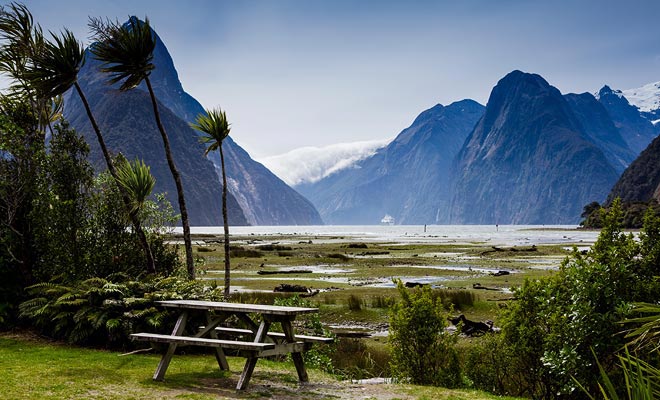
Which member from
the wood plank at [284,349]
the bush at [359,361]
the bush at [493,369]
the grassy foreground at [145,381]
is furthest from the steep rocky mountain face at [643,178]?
the wood plank at [284,349]

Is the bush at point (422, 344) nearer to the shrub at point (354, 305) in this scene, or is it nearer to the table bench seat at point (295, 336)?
the table bench seat at point (295, 336)

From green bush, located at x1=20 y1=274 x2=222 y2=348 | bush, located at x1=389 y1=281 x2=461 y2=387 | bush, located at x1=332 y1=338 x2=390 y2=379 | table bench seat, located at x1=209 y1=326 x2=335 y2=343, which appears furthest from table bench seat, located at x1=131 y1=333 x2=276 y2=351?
bush, located at x1=332 y1=338 x2=390 y2=379

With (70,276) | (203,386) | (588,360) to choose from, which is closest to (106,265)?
(70,276)

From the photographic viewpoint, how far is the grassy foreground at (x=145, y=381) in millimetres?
8219

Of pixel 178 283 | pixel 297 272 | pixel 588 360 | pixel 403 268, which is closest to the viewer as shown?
pixel 588 360

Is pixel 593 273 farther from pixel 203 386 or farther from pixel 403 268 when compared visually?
pixel 403 268

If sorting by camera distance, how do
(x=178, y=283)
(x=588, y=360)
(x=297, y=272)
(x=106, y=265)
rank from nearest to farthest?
(x=588, y=360) → (x=178, y=283) → (x=106, y=265) → (x=297, y=272)

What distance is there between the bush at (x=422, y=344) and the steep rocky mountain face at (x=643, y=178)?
17323 centimetres

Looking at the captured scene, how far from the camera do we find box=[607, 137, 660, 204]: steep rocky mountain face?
16438cm

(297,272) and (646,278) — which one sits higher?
(646,278)

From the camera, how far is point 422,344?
9.98 meters

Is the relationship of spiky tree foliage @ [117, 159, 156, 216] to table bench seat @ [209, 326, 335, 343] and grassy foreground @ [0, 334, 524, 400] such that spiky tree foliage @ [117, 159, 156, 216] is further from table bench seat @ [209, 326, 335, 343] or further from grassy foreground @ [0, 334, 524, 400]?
table bench seat @ [209, 326, 335, 343]

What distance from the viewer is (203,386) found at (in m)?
9.05

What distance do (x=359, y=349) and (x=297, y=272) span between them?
2721 centimetres
